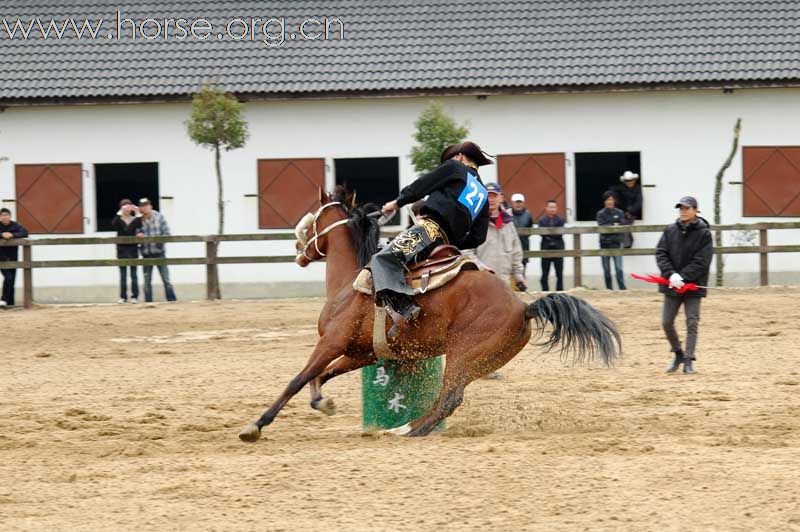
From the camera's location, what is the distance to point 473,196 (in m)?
8.38

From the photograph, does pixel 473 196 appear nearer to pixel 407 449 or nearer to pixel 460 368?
pixel 460 368

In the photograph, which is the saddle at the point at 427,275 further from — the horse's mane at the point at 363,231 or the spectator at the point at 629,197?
the spectator at the point at 629,197

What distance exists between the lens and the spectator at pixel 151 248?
19.8m

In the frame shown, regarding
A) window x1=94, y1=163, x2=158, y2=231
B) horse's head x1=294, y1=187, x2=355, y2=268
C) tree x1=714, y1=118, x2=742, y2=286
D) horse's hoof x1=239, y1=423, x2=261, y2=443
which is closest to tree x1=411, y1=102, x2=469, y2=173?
tree x1=714, y1=118, x2=742, y2=286

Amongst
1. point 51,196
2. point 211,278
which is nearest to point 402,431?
point 211,278

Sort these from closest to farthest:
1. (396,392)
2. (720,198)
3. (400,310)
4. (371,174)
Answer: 1. (400,310)
2. (396,392)
3. (720,198)
4. (371,174)

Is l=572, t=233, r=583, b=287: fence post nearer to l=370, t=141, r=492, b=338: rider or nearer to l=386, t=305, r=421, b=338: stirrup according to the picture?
l=370, t=141, r=492, b=338: rider

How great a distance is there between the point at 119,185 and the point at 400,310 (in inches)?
626

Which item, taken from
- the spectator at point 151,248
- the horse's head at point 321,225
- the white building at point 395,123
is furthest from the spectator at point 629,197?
the horse's head at point 321,225

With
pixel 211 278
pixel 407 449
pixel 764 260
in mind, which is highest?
pixel 764 260

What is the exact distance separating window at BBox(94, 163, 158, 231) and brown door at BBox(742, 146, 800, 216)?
35.0 feet

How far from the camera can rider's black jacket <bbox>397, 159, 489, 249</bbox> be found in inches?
326

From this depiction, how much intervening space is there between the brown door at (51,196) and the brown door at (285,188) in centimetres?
335

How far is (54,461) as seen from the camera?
7656 millimetres
